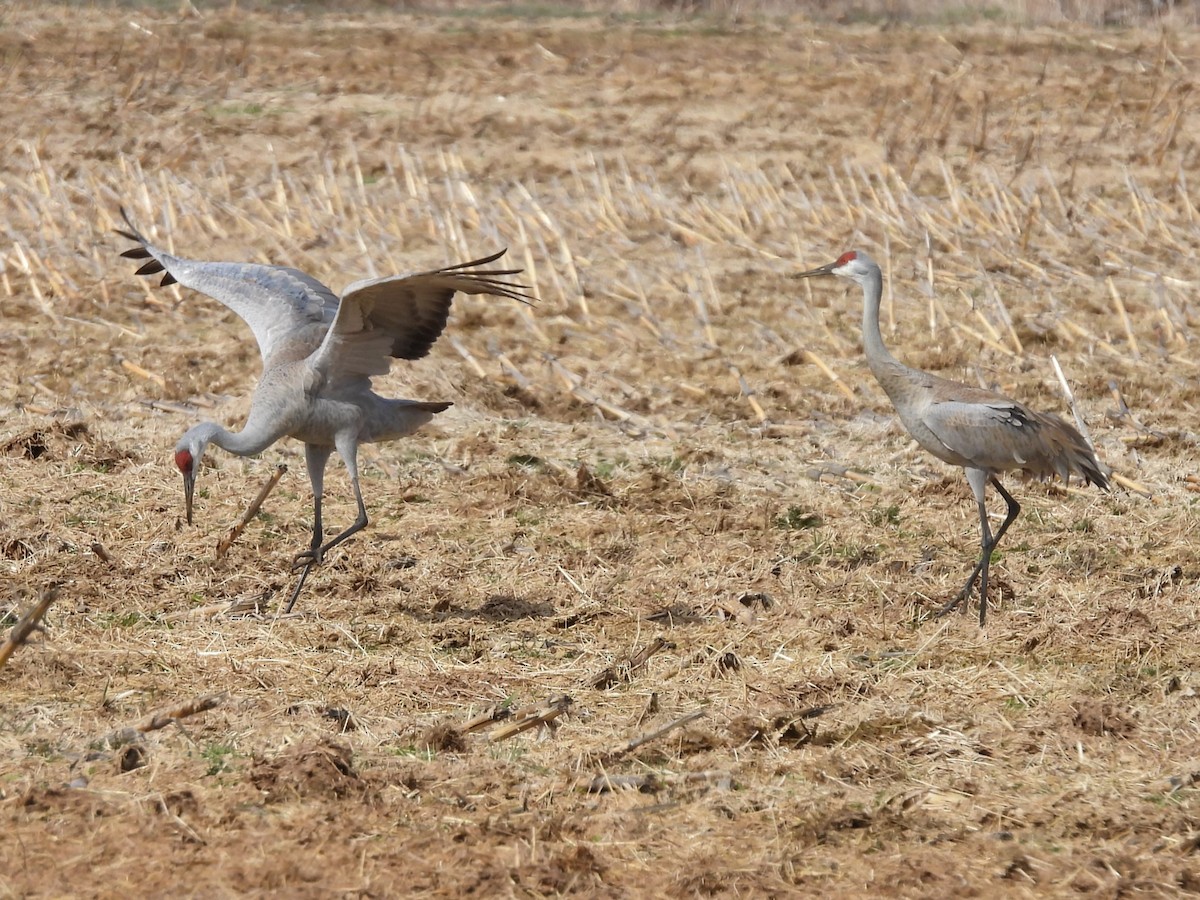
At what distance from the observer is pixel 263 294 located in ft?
22.9

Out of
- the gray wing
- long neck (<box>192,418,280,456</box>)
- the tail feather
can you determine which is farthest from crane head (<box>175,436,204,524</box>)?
the tail feather

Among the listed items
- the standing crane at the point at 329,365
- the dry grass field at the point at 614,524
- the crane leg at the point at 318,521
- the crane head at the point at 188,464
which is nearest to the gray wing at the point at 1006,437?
the dry grass field at the point at 614,524

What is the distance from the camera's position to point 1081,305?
1051 centimetres

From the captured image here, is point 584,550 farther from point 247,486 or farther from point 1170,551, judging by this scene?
point 1170,551

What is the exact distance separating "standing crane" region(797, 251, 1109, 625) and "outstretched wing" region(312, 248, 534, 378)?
5.19 feet

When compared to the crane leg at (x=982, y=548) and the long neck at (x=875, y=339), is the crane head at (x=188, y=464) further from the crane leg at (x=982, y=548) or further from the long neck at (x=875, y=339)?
the crane leg at (x=982, y=548)

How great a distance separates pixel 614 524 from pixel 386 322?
1390 mm

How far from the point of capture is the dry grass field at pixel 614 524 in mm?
4207

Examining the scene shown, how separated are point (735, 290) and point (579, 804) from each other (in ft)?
22.9

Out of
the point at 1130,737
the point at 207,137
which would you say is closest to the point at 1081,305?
the point at 1130,737

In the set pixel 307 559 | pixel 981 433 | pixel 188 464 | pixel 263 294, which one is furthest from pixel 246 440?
pixel 981 433

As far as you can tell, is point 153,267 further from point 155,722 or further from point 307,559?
point 155,722

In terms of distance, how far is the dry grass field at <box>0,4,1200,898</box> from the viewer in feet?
13.8

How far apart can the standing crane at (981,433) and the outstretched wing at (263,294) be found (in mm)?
2365
